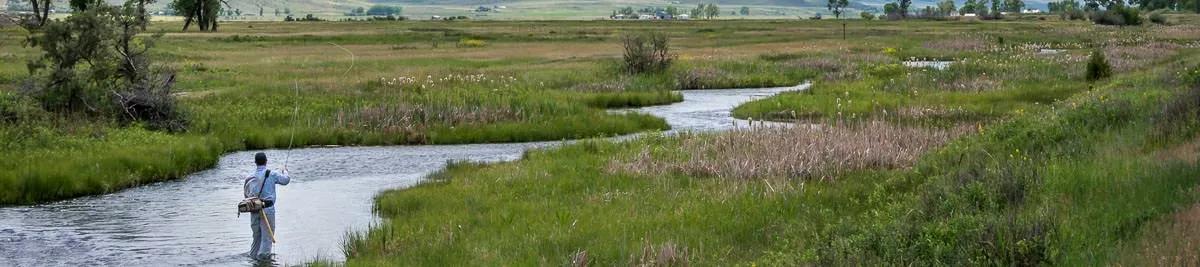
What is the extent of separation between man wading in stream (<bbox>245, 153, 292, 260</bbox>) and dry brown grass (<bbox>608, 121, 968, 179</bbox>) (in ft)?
23.9

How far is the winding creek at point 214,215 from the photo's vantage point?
17766 millimetres

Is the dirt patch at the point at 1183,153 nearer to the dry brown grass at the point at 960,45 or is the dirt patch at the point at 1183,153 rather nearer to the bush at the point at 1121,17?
the dry brown grass at the point at 960,45

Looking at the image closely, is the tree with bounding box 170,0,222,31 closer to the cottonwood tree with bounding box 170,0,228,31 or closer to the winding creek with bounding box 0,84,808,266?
the cottonwood tree with bounding box 170,0,228,31

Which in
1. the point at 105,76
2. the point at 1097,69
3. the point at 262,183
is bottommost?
the point at 1097,69

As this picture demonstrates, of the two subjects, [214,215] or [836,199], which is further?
[214,215]

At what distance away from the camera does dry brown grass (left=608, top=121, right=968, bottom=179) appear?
70.5 ft

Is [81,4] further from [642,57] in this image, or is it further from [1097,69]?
[1097,69]

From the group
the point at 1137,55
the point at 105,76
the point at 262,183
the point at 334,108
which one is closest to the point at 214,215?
the point at 262,183

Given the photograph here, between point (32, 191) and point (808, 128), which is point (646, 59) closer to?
point (808, 128)

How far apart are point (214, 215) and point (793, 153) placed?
9.64 metres

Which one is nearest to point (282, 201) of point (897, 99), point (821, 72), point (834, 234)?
point (834, 234)

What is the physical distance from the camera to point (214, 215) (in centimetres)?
2144

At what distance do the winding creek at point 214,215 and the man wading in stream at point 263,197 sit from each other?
23 cm

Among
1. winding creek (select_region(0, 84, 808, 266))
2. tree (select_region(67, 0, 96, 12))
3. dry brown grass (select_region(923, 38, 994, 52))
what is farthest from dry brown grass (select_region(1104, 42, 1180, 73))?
tree (select_region(67, 0, 96, 12))
